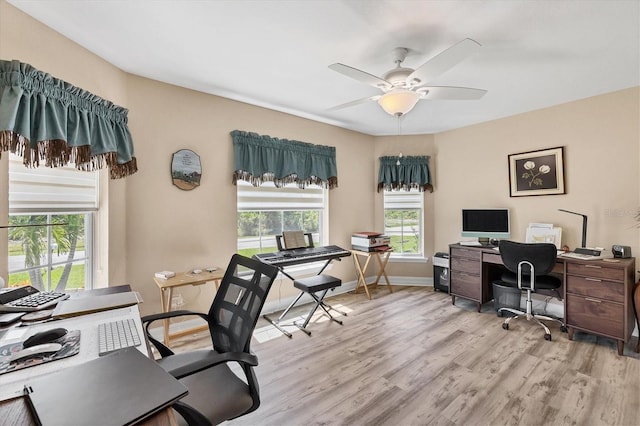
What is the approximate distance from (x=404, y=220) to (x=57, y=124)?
4.27m

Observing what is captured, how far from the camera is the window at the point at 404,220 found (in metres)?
4.61

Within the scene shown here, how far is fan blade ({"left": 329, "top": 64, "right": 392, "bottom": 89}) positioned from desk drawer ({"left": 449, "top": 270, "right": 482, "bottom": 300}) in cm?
265

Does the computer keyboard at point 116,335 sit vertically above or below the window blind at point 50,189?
below

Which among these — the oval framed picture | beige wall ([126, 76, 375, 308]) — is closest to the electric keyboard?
beige wall ([126, 76, 375, 308])

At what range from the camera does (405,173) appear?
446cm

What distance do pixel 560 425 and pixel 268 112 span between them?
3751mm

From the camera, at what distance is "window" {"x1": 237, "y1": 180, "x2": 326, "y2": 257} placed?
338cm

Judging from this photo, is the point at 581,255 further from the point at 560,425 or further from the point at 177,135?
the point at 177,135

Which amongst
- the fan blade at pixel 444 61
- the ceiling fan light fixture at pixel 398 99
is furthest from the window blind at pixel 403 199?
the fan blade at pixel 444 61

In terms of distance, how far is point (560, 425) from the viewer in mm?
1680

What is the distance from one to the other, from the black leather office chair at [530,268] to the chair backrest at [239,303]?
2.74 metres

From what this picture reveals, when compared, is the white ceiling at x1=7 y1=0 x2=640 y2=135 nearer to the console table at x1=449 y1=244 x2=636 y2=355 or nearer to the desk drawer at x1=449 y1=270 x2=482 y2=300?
the console table at x1=449 y1=244 x2=636 y2=355

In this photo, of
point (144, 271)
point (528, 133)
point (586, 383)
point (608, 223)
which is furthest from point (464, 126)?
point (144, 271)

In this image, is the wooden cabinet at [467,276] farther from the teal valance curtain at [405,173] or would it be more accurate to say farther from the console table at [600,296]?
the teal valance curtain at [405,173]
